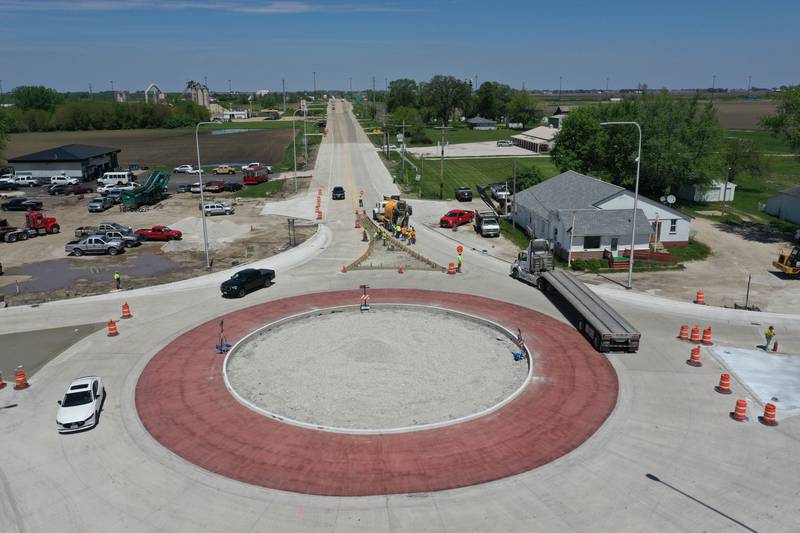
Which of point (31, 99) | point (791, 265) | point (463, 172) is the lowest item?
point (791, 265)

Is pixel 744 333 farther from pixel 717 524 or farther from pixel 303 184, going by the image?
pixel 303 184

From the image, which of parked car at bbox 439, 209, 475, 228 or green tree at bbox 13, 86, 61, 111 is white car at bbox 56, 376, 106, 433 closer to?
parked car at bbox 439, 209, 475, 228

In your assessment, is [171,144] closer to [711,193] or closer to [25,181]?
[25,181]

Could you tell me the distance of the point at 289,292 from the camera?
40.2 meters

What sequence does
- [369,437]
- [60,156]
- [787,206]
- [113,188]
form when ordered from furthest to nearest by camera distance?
[60,156]
[113,188]
[787,206]
[369,437]

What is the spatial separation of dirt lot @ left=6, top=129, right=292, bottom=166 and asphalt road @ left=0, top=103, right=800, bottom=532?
90420 mm

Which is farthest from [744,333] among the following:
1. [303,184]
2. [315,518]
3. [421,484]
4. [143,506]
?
[303,184]

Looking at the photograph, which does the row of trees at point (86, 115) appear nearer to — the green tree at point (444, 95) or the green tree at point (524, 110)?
the green tree at point (444, 95)

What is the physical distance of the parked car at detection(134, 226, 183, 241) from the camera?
53875 mm

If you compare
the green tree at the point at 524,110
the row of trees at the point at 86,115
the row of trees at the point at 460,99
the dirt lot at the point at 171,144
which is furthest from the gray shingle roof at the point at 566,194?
the row of trees at the point at 86,115

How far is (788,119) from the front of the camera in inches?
2077

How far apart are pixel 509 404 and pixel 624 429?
4.60 meters

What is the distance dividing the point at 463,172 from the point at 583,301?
A: 2481 inches

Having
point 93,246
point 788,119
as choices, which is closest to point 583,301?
point 788,119
